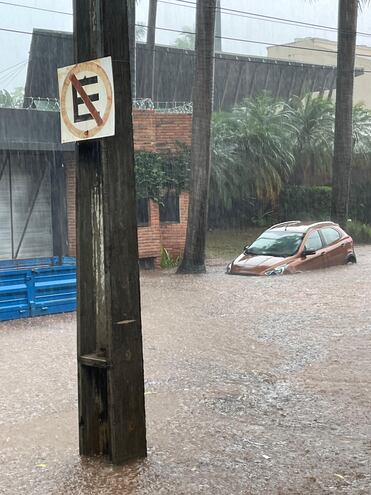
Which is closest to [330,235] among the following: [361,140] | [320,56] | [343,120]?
[343,120]

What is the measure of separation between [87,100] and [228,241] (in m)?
19.8

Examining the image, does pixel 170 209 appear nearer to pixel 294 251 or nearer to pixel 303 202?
pixel 294 251

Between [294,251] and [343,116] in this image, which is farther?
[343,116]

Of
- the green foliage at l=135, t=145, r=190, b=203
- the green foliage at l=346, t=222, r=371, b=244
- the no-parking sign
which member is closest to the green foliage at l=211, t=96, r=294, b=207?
the green foliage at l=346, t=222, r=371, b=244

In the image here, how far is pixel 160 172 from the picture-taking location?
19.9m

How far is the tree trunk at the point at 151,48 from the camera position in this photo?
31609 millimetres

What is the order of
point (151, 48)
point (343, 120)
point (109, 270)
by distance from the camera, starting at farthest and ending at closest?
point (151, 48), point (343, 120), point (109, 270)

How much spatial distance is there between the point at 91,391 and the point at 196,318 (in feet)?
22.3

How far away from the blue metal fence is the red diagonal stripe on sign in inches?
263

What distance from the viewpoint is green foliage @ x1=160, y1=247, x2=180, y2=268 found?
2003 cm

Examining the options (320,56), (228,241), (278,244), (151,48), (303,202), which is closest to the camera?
(278,244)

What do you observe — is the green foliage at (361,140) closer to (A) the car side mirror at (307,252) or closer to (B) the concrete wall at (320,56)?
(A) the car side mirror at (307,252)

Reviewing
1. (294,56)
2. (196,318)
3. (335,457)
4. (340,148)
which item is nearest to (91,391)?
(335,457)

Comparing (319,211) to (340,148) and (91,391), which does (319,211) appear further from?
(91,391)
